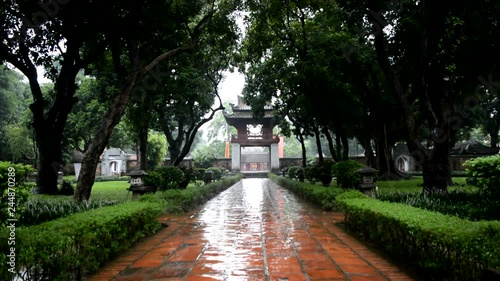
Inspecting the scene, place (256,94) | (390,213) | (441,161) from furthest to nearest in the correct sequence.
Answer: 1. (256,94)
2. (441,161)
3. (390,213)

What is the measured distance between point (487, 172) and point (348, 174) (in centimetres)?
397

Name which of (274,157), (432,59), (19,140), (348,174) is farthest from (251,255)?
(274,157)

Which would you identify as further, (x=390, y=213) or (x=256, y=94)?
(x=256, y=94)

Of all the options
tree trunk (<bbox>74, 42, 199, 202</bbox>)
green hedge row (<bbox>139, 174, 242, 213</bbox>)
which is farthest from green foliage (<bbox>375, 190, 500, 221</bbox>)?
tree trunk (<bbox>74, 42, 199, 202</bbox>)

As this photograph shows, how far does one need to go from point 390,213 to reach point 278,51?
1057 cm

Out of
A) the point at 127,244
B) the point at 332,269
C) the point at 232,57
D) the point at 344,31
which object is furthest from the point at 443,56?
the point at 127,244

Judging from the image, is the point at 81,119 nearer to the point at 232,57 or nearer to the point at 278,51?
the point at 232,57

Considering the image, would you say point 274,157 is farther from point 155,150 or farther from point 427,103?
point 427,103

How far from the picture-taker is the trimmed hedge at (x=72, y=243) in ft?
9.49

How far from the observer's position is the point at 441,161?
9578 millimetres

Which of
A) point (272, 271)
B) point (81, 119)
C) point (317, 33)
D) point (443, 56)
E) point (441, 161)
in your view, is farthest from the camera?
point (81, 119)

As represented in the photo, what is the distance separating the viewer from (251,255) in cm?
471

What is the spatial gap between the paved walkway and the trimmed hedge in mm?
202

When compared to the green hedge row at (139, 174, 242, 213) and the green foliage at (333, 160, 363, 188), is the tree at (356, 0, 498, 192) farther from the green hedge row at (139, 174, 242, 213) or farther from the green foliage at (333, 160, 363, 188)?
the green hedge row at (139, 174, 242, 213)
